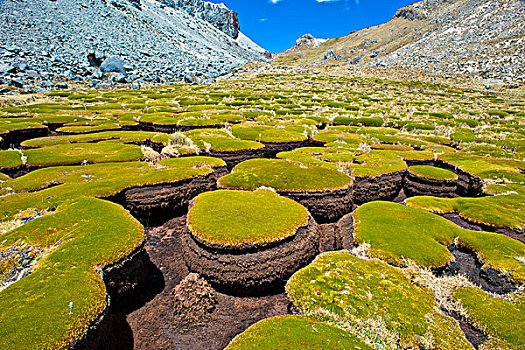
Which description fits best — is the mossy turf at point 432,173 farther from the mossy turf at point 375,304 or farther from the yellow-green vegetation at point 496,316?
the mossy turf at point 375,304

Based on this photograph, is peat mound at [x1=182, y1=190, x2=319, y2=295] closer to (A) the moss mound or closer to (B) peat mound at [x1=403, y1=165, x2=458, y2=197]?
(A) the moss mound

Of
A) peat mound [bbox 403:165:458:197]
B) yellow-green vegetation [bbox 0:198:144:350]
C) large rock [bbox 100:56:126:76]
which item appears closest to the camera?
yellow-green vegetation [bbox 0:198:144:350]

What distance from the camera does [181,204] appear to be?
6.41 meters

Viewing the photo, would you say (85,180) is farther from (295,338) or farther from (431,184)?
(431,184)

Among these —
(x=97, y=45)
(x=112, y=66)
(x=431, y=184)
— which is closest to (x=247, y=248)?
(x=431, y=184)

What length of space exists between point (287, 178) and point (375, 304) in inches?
158

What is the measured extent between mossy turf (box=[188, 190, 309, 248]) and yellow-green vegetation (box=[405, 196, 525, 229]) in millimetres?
3707

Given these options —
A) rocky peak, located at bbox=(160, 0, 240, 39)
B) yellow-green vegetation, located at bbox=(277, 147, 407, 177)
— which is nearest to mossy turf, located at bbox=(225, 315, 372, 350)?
yellow-green vegetation, located at bbox=(277, 147, 407, 177)

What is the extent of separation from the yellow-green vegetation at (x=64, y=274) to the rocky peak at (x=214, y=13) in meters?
135

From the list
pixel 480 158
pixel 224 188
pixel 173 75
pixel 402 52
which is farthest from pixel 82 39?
pixel 402 52

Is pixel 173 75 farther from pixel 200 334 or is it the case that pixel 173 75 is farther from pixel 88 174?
pixel 200 334

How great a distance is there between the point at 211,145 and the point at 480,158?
11.1m

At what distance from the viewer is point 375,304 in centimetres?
321

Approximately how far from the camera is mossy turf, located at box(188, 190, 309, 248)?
164 inches
